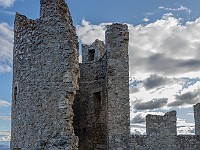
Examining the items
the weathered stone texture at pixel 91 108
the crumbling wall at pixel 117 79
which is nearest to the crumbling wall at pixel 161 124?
the crumbling wall at pixel 117 79

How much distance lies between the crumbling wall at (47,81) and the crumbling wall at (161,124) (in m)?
7.35

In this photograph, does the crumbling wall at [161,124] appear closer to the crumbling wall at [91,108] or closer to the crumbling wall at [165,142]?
the crumbling wall at [165,142]

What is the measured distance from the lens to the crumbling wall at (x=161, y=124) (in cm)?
1516

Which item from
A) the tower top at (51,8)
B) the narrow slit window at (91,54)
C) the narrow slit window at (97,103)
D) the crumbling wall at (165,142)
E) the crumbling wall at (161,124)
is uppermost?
the narrow slit window at (91,54)

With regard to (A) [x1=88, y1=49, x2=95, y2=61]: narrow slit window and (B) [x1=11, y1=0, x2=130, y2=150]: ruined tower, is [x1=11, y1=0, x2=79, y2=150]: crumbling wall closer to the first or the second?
(B) [x1=11, y1=0, x2=130, y2=150]: ruined tower

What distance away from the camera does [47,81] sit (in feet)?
27.8

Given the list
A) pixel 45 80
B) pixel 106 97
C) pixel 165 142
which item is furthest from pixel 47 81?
pixel 165 142

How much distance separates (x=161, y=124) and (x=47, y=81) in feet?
26.7

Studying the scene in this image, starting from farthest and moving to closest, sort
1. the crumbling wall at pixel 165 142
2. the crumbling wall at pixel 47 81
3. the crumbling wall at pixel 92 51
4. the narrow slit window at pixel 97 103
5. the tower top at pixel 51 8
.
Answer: the crumbling wall at pixel 92 51 < the narrow slit window at pixel 97 103 < the crumbling wall at pixel 165 142 < the tower top at pixel 51 8 < the crumbling wall at pixel 47 81

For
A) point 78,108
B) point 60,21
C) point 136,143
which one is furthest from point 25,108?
point 78,108

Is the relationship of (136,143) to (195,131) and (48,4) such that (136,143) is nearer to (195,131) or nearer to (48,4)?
(195,131)

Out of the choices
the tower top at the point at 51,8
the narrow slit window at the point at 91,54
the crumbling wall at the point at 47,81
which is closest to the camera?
the crumbling wall at the point at 47,81

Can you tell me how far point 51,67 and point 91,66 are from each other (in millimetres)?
7461

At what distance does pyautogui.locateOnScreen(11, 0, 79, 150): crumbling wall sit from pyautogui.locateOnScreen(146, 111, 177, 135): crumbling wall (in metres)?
7.35
